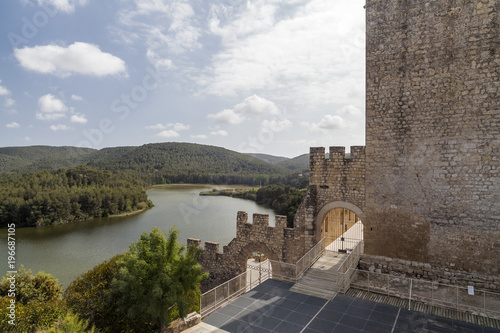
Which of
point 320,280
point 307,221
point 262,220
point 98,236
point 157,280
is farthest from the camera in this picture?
point 98,236

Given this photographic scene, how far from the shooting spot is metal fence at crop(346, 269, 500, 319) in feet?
22.2

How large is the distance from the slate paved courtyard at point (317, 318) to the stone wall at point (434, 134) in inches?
79.4

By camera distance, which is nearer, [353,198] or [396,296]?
[396,296]

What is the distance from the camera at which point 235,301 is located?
789 centimetres

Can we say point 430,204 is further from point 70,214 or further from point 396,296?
point 70,214

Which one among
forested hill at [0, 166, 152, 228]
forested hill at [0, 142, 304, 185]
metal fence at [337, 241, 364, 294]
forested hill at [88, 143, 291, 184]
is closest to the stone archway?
metal fence at [337, 241, 364, 294]

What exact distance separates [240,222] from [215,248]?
5.30ft

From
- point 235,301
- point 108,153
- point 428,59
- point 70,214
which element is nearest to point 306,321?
point 235,301

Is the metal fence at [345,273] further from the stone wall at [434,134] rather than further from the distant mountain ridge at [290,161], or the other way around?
the distant mountain ridge at [290,161]

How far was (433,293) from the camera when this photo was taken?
24.9 ft

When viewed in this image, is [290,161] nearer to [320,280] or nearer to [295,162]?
[295,162]

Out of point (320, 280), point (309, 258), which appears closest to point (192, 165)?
point (309, 258)

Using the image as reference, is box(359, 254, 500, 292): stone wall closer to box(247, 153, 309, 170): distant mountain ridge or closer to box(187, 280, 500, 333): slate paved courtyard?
box(187, 280, 500, 333): slate paved courtyard

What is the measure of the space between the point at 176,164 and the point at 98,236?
5538cm
